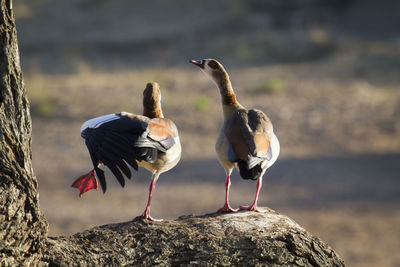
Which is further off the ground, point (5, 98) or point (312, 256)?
point (5, 98)

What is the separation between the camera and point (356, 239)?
9.97m

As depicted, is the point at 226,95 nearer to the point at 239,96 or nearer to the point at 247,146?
the point at 247,146

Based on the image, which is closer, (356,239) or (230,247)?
(230,247)

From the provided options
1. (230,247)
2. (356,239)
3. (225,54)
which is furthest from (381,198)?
(225,54)

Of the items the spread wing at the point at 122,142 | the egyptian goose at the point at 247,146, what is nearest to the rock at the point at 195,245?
the egyptian goose at the point at 247,146

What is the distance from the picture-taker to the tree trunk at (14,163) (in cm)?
354

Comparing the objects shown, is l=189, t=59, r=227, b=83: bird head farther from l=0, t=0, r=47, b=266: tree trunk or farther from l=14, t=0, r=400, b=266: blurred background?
l=14, t=0, r=400, b=266: blurred background

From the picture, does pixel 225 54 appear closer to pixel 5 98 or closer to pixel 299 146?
pixel 299 146

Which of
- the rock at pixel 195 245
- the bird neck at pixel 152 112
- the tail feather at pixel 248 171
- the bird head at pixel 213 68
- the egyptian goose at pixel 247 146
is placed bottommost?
the rock at pixel 195 245

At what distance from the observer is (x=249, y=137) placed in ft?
15.5

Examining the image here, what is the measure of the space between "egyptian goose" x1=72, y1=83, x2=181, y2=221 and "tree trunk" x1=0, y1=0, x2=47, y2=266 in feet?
1.47

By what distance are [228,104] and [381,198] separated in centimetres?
678

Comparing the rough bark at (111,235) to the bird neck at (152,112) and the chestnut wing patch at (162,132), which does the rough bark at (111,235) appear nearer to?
the chestnut wing patch at (162,132)

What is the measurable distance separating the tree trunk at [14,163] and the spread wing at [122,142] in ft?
1.50
